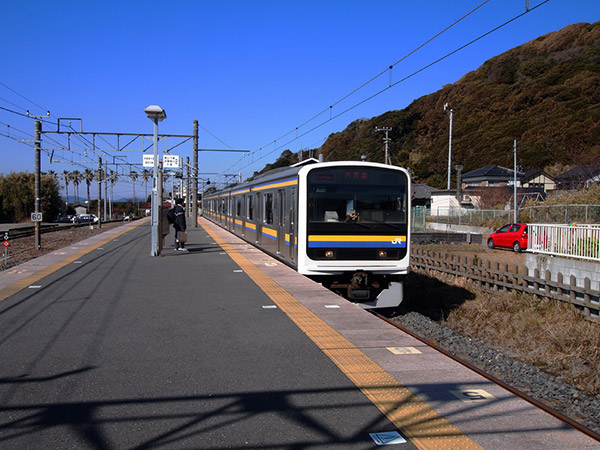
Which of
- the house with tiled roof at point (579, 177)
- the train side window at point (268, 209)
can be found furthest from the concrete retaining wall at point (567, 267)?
the house with tiled roof at point (579, 177)

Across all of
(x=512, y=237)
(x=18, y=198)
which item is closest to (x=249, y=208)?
(x=512, y=237)

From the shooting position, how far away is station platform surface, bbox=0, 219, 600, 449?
3662 mm

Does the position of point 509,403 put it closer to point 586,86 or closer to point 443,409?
point 443,409

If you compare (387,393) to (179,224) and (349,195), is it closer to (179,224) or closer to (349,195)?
(349,195)

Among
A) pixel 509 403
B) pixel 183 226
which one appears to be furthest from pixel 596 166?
pixel 509 403

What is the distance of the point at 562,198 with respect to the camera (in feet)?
89.9

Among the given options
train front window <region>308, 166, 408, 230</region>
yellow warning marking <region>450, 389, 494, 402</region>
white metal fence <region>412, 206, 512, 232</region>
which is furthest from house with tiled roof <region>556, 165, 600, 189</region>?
yellow warning marking <region>450, 389, 494, 402</region>

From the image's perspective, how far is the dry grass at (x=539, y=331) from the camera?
8.05 metres

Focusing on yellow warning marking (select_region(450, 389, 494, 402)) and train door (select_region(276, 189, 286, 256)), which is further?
train door (select_region(276, 189, 286, 256))

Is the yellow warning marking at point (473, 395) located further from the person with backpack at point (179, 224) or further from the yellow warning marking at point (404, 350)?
the person with backpack at point (179, 224)

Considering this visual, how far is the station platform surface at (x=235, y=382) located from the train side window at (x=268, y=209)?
563cm

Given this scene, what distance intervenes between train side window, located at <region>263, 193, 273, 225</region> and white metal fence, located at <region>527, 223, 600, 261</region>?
26.8 feet

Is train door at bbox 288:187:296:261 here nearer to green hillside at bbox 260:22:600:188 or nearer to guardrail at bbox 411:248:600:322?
guardrail at bbox 411:248:600:322

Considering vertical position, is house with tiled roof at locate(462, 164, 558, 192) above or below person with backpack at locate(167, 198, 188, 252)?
above
